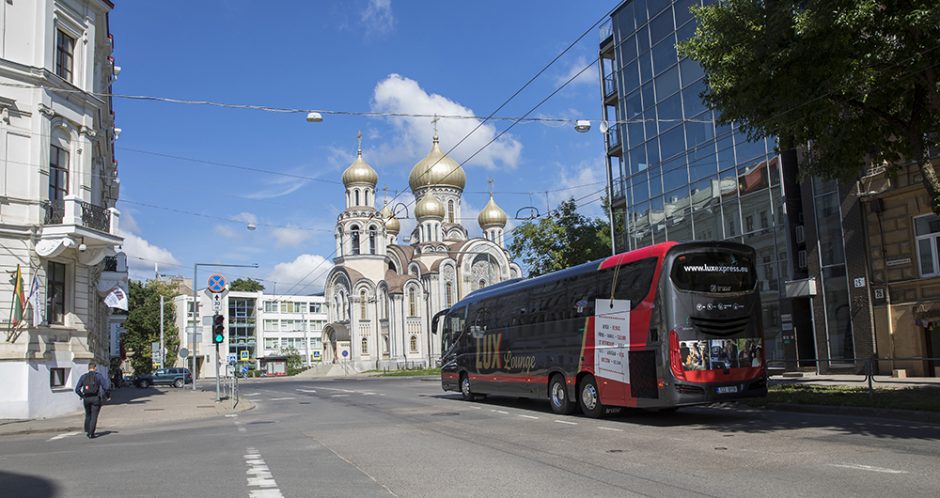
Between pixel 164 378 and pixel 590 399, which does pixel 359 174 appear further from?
pixel 590 399

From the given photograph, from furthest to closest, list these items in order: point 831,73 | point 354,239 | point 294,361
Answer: point 294,361 < point 354,239 < point 831,73

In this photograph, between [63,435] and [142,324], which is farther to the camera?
[142,324]

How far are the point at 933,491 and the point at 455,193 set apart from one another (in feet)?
253

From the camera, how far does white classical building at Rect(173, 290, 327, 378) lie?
89438 millimetres

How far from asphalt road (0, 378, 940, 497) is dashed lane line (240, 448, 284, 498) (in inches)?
0.9

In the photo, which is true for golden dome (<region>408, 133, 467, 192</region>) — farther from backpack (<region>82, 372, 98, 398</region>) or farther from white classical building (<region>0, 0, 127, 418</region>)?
backpack (<region>82, 372, 98, 398</region>)

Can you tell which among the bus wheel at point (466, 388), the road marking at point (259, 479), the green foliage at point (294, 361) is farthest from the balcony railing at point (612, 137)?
the green foliage at point (294, 361)

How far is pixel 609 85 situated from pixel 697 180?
326 inches

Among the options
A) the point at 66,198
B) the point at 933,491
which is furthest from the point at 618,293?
the point at 66,198

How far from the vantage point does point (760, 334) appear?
1516 centimetres

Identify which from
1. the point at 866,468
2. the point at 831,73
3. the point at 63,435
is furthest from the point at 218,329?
the point at 866,468

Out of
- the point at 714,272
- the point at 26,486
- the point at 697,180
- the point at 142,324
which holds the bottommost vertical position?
the point at 26,486

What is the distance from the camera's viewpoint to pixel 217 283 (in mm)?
24797

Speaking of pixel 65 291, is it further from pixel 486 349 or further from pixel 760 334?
pixel 760 334
